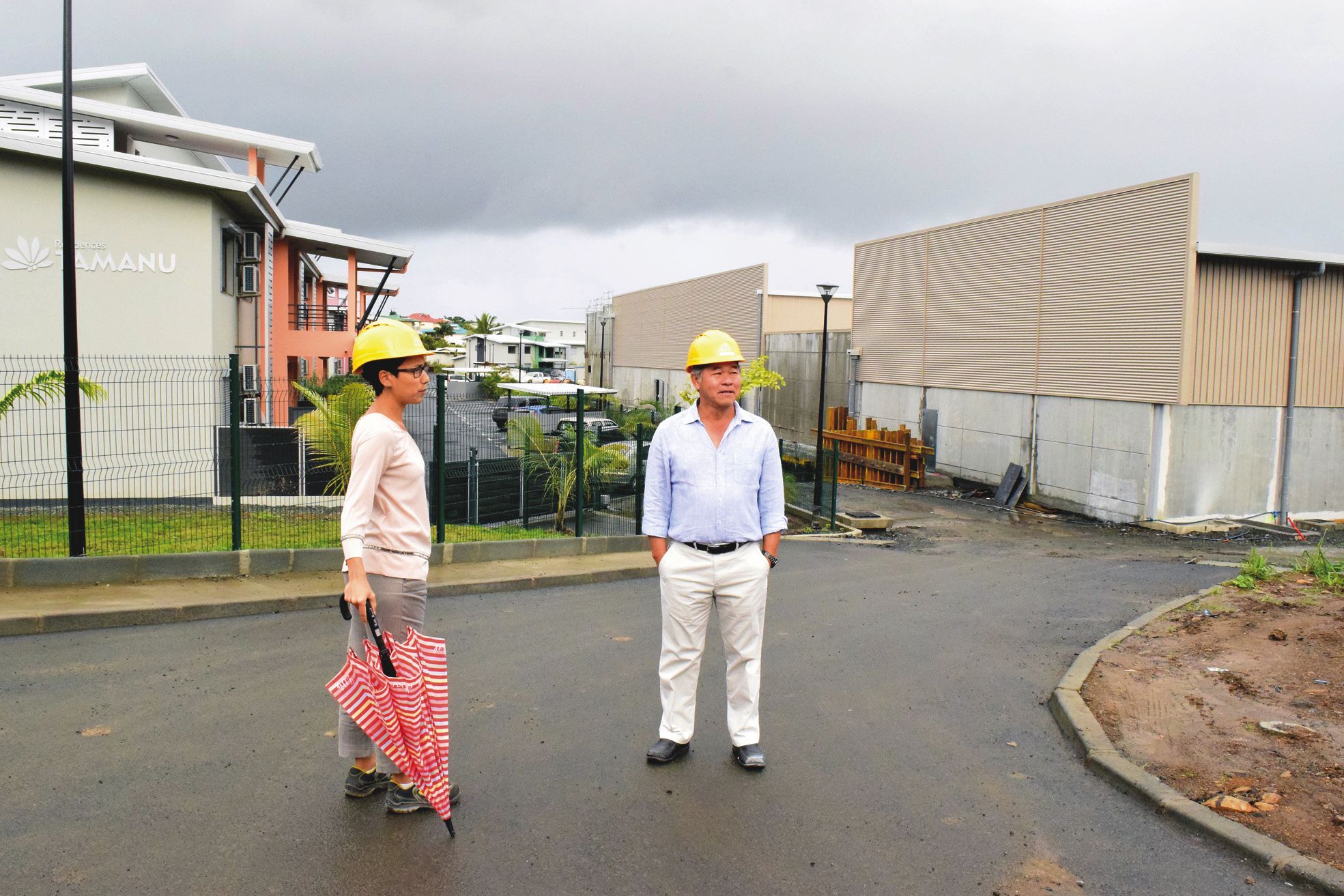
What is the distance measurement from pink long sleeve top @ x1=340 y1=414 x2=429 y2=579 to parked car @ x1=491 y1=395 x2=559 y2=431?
12044mm

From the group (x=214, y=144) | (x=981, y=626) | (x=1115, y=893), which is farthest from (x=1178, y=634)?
(x=214, y=144)

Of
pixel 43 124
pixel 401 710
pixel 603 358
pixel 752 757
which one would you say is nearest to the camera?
pixel 401 710

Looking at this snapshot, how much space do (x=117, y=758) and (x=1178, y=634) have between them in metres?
7.51

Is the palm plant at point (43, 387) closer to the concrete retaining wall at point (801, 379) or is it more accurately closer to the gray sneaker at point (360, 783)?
the gray sneaker at point (360, 783)

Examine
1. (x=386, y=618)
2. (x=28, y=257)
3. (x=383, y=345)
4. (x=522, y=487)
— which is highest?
(x=28, y=257)

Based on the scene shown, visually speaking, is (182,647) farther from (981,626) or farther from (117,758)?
(981,626)

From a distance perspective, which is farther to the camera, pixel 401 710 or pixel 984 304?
pixel 984 304

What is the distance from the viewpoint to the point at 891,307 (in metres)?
29.1

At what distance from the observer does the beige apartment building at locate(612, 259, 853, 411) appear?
38.0 meters

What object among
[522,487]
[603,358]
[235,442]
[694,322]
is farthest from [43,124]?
[603,358]

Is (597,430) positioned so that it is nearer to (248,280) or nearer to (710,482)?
(248,280)

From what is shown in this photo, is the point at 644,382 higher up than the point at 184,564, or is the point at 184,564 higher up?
the point at 644,382

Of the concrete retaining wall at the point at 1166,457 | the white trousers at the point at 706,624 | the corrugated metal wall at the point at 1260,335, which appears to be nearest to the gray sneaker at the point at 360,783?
the white trousers at the point at 706,624

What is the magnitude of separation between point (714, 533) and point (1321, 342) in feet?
67.5
